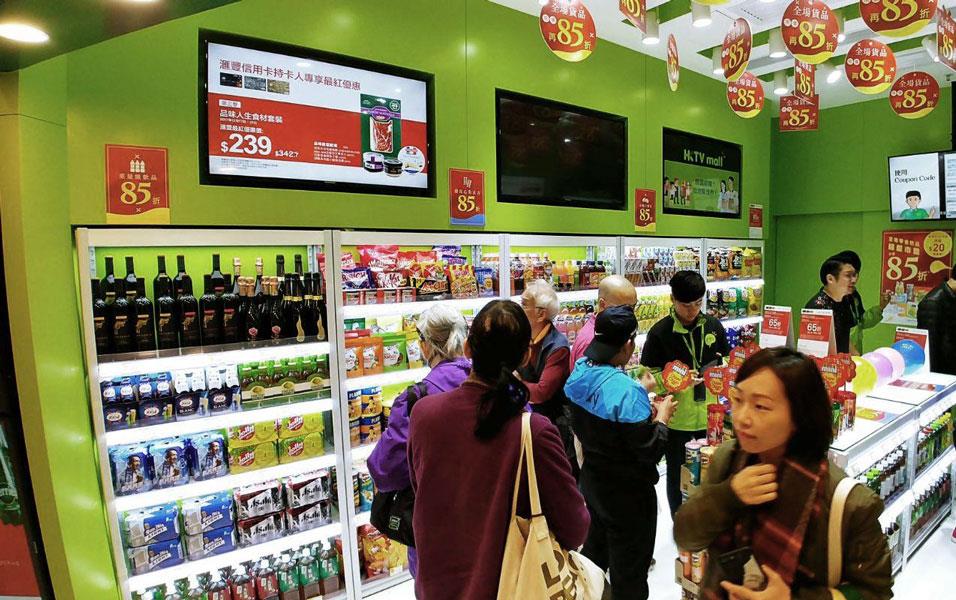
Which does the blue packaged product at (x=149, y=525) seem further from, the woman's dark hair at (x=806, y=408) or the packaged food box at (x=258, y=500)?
the woman's dark hair at (x=806, y=408)

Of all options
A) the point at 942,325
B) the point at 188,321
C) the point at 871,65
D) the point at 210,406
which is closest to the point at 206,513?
the point at 210,406

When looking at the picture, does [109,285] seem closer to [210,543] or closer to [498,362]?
[210,543]

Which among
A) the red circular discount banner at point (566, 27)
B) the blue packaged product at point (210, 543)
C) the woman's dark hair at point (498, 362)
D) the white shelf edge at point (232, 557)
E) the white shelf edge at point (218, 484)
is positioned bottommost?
the white shelf edge at point (232, 557)

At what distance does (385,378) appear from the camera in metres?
3.40

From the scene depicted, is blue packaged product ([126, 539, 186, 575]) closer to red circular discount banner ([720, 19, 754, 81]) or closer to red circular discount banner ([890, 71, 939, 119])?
red circular discount banner ([720, 19, 754, 81])

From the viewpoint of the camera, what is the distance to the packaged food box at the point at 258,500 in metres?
3.01

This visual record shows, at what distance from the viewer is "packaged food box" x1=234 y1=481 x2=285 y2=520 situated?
301 centimetres

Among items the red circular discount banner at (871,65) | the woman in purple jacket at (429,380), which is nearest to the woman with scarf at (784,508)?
the woman in purple jacket at (429,380)

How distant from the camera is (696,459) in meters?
2.36

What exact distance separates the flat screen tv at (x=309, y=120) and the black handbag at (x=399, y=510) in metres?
1.71

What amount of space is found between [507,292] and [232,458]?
6.73 feet

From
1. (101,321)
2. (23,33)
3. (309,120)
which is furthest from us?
(309,120)

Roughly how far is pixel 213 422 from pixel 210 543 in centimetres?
67

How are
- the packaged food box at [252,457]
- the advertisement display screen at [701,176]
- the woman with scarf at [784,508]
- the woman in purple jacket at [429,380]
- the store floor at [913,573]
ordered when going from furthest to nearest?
the advertisement display screen at [701,176] < the store floor at [913,573] < the packaged food box at [252,457] < the woman in purple jacket at [429,380] < the woman with scarf at [784,508]
